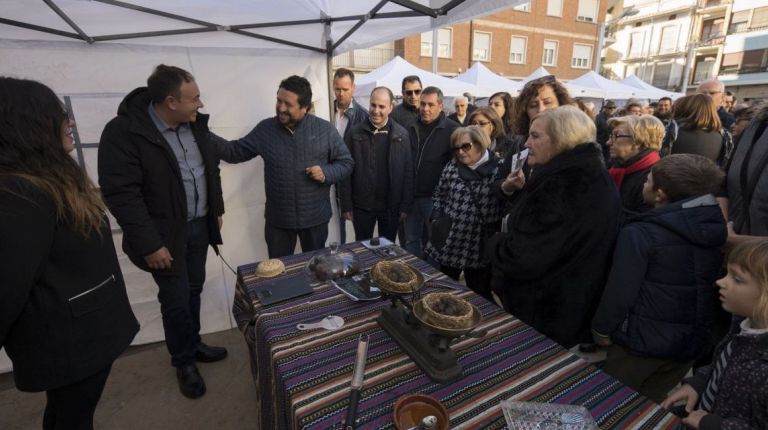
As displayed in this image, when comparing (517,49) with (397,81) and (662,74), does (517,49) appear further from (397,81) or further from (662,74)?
(662,74)

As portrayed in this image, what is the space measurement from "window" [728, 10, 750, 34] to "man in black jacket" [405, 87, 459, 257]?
3329 centimetres

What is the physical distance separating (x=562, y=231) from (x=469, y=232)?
0.91m

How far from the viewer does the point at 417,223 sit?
370 cm

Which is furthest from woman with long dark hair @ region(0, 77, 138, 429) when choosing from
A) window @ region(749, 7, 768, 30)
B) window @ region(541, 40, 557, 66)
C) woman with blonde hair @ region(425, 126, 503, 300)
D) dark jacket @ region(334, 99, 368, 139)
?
window @ region(749, 7, 768, 30)

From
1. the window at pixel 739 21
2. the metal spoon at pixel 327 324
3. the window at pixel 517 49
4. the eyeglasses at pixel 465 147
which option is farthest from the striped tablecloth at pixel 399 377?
the window at pixel 739 21

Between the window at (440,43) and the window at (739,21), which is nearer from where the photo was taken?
the window at (440,43)

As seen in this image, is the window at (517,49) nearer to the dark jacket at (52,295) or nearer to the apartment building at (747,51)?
the apartment building at (747,51)

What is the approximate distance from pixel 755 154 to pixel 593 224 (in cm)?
88

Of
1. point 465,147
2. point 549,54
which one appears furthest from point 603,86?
point 549,54

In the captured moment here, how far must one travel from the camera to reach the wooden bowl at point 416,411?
95 cm

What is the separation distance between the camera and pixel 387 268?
5.00ft

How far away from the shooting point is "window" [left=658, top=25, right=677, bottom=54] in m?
29.5

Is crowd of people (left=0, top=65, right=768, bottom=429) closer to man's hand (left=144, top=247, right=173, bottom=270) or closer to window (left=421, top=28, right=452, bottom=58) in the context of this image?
man's hand (left=144, top=247, right=173, bottom=270)

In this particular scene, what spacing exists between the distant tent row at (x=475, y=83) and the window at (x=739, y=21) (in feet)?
68.9
